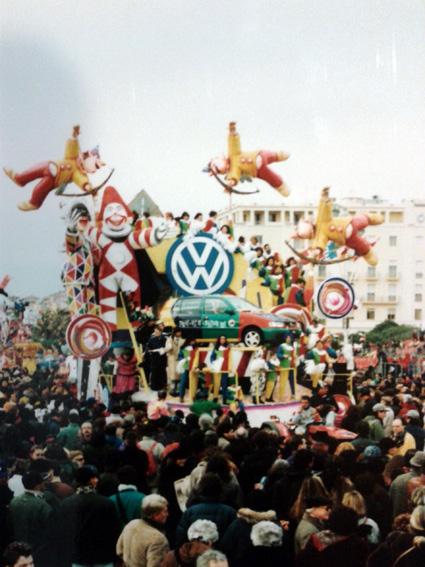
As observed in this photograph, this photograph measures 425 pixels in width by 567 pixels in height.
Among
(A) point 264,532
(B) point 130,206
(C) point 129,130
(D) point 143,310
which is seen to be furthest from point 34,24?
(A) point 264,532

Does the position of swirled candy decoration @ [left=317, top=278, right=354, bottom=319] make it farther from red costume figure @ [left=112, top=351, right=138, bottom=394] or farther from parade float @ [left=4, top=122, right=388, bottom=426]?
red costume figure @ [left=112, top=351, right=138, bottom=394]

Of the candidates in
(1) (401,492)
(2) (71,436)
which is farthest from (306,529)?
(2) (71,436)

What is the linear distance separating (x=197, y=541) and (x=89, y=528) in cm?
55

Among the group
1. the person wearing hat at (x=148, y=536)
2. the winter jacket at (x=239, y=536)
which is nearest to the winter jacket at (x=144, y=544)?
the person wearing hat at (x=148, y=536)

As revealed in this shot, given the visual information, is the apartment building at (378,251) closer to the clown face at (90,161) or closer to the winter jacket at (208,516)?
the clown face at (90,161)

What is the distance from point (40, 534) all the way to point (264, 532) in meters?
1.06

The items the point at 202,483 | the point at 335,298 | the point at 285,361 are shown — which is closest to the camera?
the point at 202,483

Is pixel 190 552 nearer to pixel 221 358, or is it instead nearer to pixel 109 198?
pixel 221 358

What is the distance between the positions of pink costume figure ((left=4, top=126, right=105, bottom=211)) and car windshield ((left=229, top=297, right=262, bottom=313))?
3.07 ft

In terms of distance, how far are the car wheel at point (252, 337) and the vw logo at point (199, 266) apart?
0.24 meters

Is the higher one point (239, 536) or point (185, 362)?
point (185, 362)

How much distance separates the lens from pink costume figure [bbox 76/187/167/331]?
4.54m

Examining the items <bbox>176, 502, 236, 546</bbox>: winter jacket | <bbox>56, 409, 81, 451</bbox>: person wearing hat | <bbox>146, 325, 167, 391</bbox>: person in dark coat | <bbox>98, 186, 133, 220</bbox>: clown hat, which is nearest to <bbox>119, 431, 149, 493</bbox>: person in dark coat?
<bbox>56, 409, 81, 451</bbox>: person wearing hat

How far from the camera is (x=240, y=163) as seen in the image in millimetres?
4625
